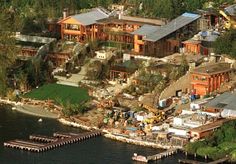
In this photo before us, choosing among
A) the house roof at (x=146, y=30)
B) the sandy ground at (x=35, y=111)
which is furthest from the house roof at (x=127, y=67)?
the sandy ground at (x=35, y=111)

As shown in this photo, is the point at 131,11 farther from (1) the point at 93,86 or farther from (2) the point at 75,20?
(1) the point at 93,86

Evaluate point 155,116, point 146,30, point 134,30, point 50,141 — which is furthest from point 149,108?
point 134,30

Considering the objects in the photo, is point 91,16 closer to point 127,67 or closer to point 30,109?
point 127,67

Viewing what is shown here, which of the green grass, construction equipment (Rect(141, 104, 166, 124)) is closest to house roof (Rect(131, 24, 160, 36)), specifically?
the green grass

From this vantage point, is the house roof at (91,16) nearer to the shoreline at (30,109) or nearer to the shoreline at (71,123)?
the shoreline at (30,109)

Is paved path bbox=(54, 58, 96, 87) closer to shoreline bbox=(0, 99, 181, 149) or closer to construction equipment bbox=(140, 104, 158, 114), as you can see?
shoreline bbox=(0, 99, 181, 149)

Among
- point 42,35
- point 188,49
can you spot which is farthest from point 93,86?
point 42,35

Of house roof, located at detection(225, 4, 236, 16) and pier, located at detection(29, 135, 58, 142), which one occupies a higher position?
house roof, located at detection(225, 4, 236, 16)

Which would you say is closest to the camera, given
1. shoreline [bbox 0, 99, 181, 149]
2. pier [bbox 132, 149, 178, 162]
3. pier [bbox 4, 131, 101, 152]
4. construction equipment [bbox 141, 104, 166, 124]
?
pier [bbox 132, 149, 178, 162]
